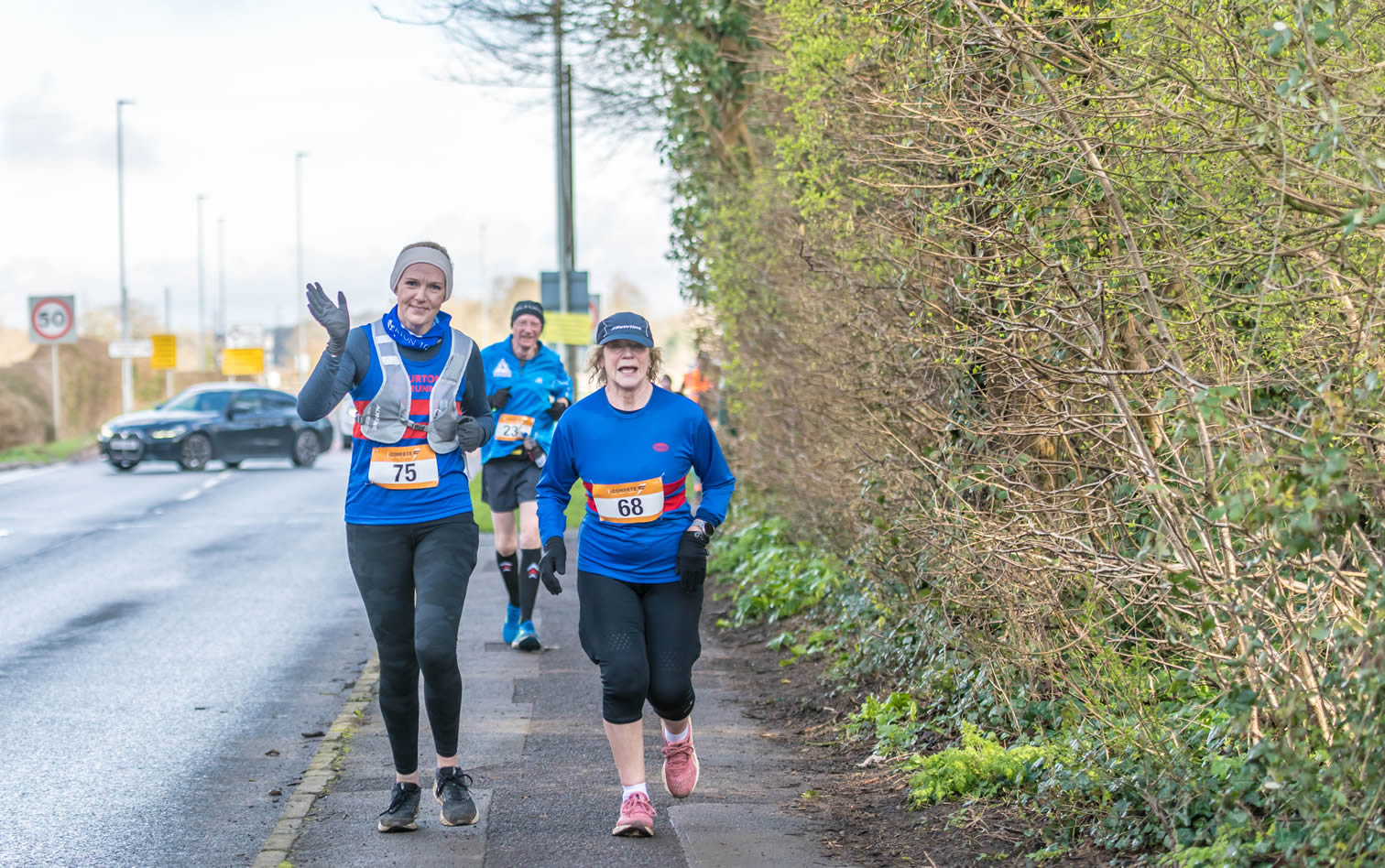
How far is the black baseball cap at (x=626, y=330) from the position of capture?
5.56 meters

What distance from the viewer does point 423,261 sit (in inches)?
224

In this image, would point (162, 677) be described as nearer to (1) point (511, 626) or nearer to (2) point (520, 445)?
(1) point (511, 626)

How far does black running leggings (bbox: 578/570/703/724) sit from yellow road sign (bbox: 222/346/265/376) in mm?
67285

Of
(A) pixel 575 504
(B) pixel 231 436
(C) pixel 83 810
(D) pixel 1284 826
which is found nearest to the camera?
(D) pixel 1284 826

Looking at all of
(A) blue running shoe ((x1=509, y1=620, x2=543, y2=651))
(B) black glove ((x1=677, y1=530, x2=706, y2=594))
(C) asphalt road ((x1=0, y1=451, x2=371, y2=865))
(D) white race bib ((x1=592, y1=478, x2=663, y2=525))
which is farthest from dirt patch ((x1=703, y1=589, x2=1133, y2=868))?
(C) asphalt road ((x1=0, y1=451, x2=371, y2=865))

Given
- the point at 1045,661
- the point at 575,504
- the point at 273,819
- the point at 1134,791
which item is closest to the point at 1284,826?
the point at 1134,791

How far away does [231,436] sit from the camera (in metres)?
31.0

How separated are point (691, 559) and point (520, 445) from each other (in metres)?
4.01

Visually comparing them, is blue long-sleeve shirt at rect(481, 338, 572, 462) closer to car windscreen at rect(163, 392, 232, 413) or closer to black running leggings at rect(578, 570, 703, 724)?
black running leggings at rect(578, 570, 703, 724)

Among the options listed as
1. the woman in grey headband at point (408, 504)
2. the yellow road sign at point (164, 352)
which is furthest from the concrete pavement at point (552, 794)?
the yellow road sign at point (164, 352)

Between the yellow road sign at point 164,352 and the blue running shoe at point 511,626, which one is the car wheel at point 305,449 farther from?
the yellow road sign at point 164,352

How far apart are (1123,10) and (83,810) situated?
16.0 feet

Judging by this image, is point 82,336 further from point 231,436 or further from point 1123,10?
point 1123,10

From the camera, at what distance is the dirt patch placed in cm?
506
